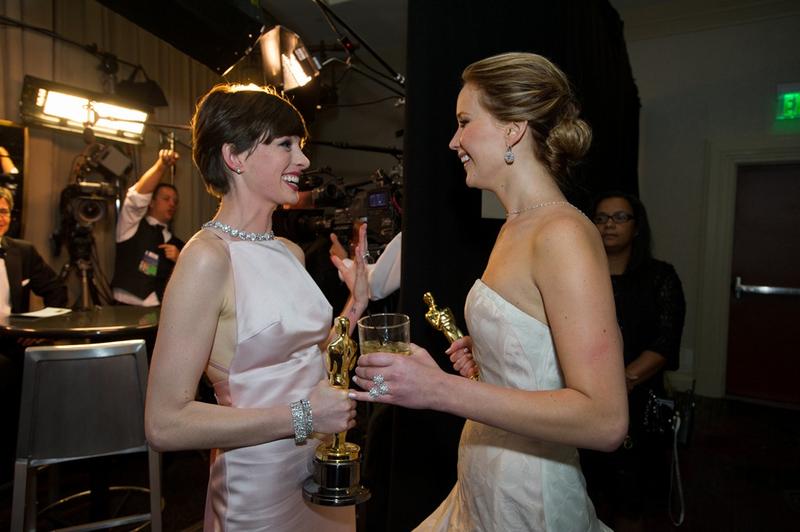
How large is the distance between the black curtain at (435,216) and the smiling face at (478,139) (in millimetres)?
477

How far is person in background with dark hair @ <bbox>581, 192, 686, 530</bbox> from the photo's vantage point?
2.00 m

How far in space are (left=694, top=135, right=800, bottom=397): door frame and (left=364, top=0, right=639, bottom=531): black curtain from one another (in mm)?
3216

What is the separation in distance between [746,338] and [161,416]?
540 centimetres

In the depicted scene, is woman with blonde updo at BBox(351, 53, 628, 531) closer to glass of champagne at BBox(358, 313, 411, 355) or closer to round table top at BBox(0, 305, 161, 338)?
glass of champagne at BBox(358, 313, 411, 355)

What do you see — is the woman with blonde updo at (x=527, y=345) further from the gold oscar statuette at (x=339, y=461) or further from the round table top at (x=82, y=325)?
the round table top at (x=82, y=325)

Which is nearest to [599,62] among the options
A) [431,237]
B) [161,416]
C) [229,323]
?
[431,237]

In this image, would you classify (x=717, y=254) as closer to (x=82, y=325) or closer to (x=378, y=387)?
(x=378, y=387)

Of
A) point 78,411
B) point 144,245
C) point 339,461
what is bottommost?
point 78,411

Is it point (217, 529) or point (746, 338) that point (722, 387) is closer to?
point (746, 338)

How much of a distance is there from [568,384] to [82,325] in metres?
2.42

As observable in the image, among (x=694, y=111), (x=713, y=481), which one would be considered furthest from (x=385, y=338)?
(x=694, y=111)

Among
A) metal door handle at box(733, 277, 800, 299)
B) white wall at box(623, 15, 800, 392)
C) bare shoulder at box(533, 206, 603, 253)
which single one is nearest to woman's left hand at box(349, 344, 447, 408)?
bare shoulder at box(533, 206, 603, 253)

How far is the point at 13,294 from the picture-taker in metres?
3.21

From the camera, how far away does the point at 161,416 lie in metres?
1.03
